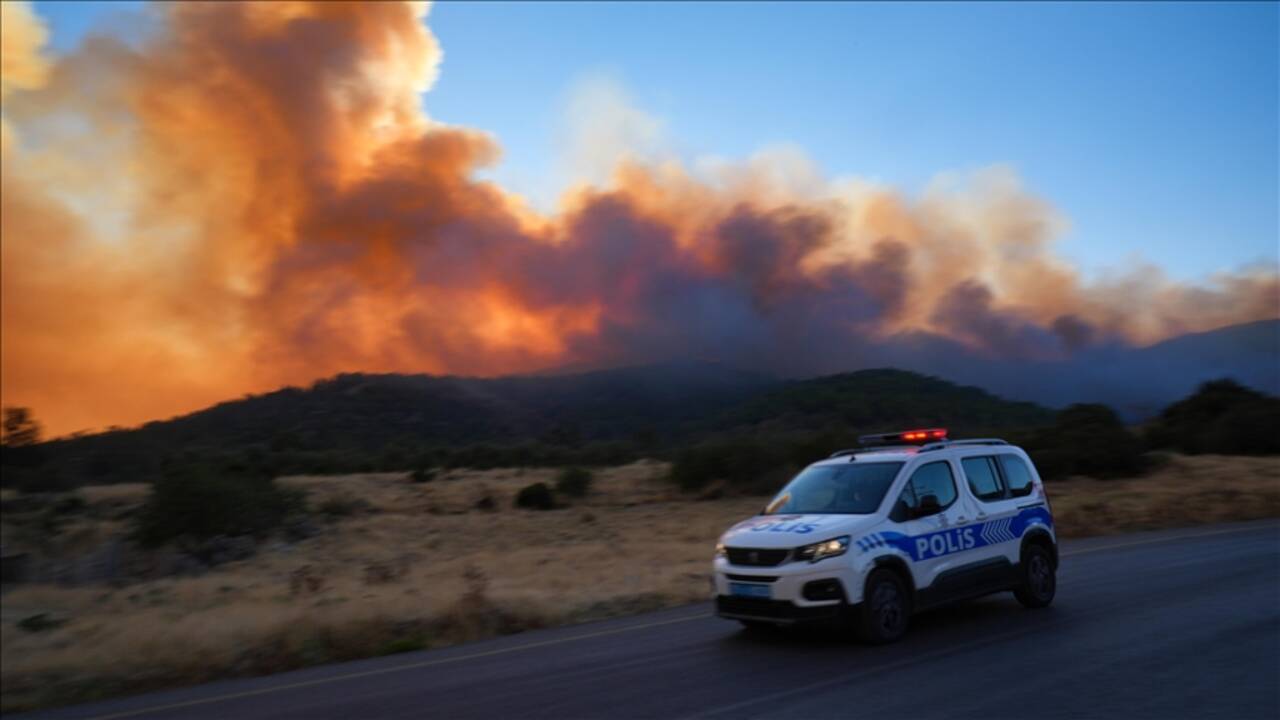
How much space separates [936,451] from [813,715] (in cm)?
434

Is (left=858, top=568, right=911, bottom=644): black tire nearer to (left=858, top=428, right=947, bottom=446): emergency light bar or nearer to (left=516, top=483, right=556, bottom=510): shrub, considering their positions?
(left=858, top=428, right=947, bottom=446): emergency light bar

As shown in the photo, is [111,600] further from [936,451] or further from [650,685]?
[936,451]

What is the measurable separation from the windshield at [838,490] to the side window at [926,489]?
7.7 inches

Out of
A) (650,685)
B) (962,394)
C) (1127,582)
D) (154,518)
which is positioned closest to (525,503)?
(154,518)

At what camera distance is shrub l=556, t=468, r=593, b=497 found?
144 ft

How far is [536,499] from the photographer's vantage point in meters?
41.7

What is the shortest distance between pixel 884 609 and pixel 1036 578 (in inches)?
113

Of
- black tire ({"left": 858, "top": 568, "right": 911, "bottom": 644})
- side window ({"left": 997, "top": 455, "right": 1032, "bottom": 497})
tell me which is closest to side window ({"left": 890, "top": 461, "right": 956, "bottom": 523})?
black tire ({"left": 858, "top": 568, "right": 911, "bottom": 644})

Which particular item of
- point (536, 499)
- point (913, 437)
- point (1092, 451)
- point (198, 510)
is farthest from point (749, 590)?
point (1092, 451)

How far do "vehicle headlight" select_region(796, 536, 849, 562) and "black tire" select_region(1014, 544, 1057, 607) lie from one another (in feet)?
9.99

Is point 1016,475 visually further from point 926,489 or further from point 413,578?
point 413,578

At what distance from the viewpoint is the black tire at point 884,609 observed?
8992 millimetres

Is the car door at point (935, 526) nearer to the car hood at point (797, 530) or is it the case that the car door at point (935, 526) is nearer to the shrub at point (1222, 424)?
the car hood at point (797, 530)

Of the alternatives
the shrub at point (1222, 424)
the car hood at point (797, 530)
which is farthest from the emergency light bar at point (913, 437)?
the shrub at point (1222, 424)
